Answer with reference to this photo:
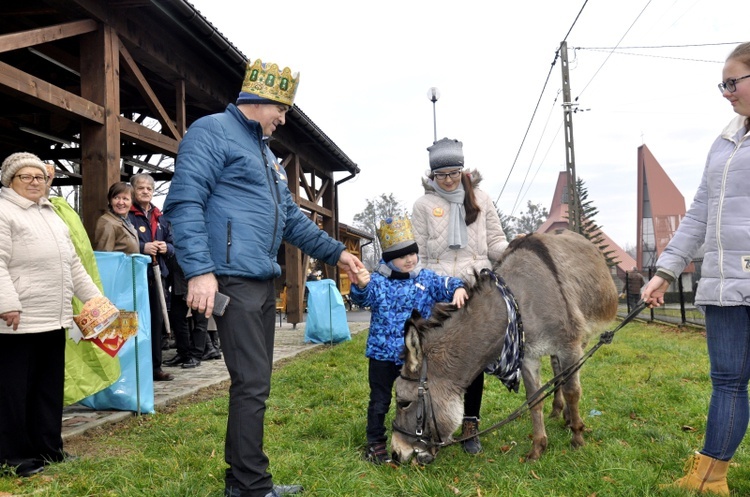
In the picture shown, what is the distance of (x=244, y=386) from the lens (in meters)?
2.68

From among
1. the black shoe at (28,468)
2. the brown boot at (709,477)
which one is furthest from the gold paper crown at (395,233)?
the black shoe at (28,468)

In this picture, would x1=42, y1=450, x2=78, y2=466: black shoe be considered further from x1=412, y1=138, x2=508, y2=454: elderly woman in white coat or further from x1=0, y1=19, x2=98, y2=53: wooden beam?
x1=0, y1=19, x2=98, y2=53: wooden beam

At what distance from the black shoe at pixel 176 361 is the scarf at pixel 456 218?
14.3ft

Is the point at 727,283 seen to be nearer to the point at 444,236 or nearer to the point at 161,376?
the point at 444,236

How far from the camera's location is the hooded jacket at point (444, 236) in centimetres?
413

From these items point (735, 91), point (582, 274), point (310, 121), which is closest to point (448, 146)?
point (582, 274)

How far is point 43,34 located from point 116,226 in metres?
1.68

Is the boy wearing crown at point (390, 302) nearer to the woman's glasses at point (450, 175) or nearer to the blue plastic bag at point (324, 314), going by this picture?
the woman's glasses at point (450, 175)

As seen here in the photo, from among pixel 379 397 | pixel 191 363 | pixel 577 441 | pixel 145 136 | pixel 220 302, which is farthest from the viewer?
pixel 191 363

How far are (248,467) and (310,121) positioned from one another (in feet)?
29.0

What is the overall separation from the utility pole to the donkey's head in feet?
52.2

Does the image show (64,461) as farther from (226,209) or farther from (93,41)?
(93,41)

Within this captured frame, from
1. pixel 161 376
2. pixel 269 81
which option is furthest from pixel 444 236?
pixel 161 376

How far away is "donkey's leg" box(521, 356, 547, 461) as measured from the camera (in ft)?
12.1
